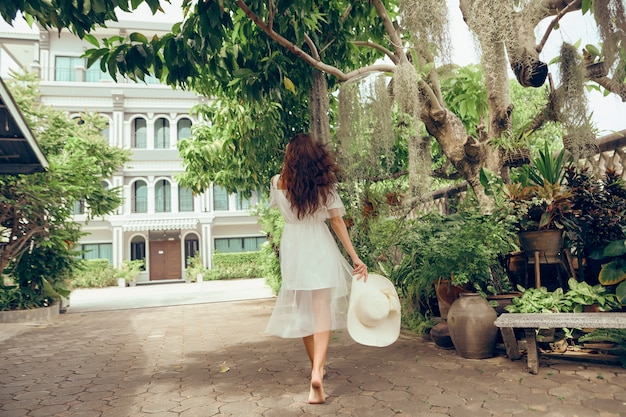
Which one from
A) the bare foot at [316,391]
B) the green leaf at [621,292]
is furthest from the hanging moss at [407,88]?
the bare foot at [316,391]

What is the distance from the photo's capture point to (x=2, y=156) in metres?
7.27

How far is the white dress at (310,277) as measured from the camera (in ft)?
10.8

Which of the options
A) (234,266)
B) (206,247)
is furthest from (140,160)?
(234,266)

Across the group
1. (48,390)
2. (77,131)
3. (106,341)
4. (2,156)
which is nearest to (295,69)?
(48,390)

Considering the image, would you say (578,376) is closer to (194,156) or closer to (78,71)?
A: (194,156)

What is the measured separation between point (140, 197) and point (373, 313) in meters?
24.5

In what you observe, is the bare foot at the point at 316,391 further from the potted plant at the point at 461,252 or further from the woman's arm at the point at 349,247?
the potted plant at the point at 461,252

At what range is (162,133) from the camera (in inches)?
1017

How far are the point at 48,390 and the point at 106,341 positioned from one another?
280cm

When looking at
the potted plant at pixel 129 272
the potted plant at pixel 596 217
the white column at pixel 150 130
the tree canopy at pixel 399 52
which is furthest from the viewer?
the white column at pixel 150 130

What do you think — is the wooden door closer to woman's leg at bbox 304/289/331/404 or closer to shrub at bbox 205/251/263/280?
shrub at bbox 205/251/263/280

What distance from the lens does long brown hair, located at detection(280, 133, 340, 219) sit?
10.9 feet

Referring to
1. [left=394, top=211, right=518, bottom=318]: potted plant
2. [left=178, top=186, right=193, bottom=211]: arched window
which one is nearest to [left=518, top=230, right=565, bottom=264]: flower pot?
[left=394, top=211, right=518, bottom=318]: potted plant

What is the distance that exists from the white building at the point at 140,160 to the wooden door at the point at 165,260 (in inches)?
2.1
